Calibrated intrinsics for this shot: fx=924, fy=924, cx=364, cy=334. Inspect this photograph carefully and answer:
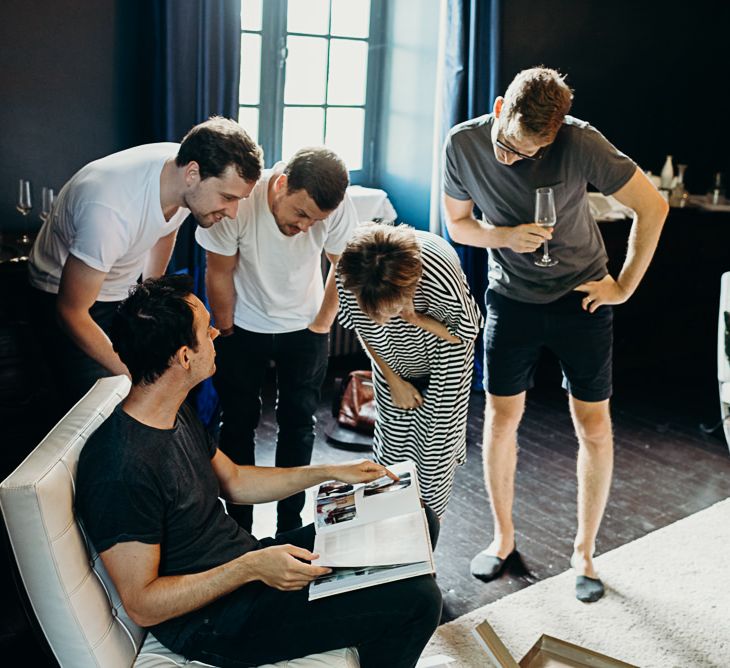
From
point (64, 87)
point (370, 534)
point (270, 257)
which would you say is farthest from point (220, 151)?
point (64, 87)

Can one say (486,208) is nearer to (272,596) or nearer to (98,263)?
(98,263)

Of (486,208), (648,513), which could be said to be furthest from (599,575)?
(486,208)

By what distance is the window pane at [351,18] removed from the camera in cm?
458

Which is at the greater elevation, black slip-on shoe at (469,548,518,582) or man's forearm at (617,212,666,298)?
man's forearm at (617,212,666,298)

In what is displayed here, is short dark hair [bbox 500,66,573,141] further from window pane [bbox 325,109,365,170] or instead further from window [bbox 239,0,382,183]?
window pane [bbox 325,109,365,170]

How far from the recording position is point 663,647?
8.18 ft

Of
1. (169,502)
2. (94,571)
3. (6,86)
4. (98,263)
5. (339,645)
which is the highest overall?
(6,86)

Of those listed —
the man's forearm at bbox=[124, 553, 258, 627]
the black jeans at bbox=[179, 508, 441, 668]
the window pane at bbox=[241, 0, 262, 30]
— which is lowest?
the black jeans at bbox=[179, 508, 441, 668]

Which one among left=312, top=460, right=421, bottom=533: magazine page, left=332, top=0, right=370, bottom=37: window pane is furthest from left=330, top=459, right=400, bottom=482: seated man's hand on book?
left=332, top=0, right=370, bottom=37: window pane

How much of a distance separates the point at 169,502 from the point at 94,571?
7.5 inches

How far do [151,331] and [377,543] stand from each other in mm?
597

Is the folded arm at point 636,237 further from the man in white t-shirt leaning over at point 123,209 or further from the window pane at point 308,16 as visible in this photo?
the window pane at point 308,16

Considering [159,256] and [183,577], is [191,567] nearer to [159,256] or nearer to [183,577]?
[183,577]

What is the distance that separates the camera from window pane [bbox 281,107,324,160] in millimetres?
4562
